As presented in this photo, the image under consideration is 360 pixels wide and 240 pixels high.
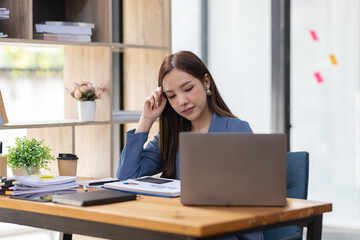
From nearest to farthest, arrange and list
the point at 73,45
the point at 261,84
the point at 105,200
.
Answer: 1. the point at 105,200
2. the point at 73,45
3. the point at 261,84

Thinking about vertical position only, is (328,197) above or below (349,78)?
below

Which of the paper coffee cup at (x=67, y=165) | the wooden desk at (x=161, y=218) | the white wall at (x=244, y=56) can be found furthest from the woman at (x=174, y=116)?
the white wall at (x=244, y=56)

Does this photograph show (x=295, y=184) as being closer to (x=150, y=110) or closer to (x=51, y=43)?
(x=150, y=110)

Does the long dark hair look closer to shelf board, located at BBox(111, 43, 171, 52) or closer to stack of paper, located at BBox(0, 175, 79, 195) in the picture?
stack of paper, located at BBox(0, 175, 79, 195)

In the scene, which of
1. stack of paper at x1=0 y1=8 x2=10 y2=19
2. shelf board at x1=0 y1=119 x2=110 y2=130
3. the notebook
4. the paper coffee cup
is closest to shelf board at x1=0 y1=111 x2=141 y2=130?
shelf board at x1=0 y1=119 x2=110 y2=130

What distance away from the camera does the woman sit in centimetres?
258

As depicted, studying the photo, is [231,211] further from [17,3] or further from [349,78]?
[349,78]

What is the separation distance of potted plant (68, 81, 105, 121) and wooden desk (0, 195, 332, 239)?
1.44 m

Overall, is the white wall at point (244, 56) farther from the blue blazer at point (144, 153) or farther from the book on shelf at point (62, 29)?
the blue blazer at point (144, 153)

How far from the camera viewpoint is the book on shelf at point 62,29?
3.34 metres

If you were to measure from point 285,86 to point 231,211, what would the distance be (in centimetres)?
295

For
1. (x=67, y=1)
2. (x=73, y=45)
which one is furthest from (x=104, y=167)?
(x=67, y=1)

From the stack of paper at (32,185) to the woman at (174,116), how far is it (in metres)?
0.41

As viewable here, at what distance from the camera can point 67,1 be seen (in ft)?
12.5
